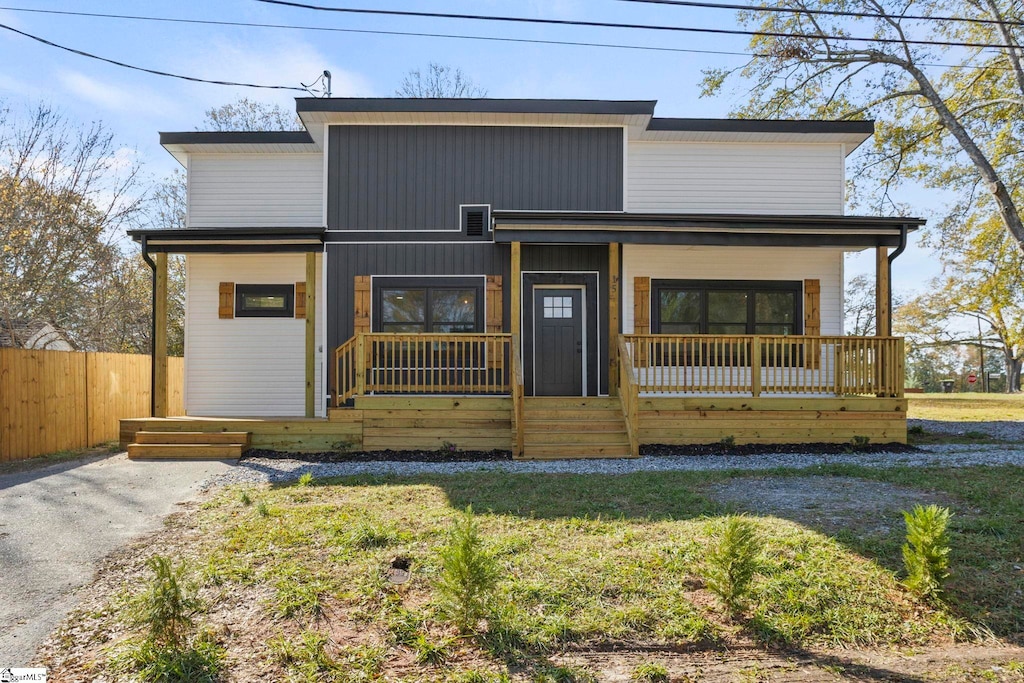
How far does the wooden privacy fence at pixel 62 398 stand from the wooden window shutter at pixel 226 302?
82.2 inches

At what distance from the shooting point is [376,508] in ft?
18.2

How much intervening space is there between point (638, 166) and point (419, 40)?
422 centimetres

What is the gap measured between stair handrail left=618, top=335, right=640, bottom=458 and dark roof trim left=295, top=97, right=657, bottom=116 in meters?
3.85

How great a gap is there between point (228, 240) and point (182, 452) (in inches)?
131

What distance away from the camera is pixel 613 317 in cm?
994

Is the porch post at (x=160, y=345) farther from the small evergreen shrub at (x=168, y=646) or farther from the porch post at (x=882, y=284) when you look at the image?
the porch post at (x=882, y=284)

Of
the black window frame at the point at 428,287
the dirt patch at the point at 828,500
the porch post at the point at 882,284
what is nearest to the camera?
the dirt patch at the point at 828,500

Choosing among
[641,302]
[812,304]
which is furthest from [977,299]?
[641,302]

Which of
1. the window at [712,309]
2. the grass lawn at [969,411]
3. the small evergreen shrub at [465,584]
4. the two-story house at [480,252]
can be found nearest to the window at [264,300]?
the two-story house at [480,252]

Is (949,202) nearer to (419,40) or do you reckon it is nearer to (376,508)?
(419,40)

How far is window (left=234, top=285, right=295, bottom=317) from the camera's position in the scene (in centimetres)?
1093

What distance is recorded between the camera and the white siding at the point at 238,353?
10852mm

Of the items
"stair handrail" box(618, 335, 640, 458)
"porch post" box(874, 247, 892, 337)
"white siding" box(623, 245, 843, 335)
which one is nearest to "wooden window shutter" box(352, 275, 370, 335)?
"stair handrail" box(618, 335, 640, 458)

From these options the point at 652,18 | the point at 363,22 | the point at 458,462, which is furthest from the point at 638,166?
the point at 458,462
